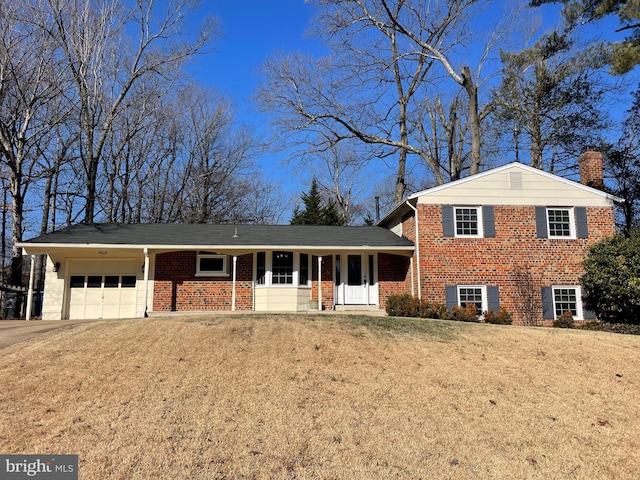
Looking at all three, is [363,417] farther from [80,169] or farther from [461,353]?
[80,169]

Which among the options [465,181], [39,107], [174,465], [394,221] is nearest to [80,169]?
[39,107]

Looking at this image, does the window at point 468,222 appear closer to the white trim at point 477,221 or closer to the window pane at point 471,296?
the white trim at point 477,221

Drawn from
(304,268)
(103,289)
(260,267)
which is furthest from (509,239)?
(103,289)

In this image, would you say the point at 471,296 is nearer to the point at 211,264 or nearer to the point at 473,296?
the point at 473,296

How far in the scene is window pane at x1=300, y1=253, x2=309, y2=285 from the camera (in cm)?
1533

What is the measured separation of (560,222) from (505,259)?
2.45m

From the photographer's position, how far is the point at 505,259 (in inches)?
573

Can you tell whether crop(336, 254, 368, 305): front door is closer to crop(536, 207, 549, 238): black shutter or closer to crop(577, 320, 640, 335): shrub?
crop(536, 207, 549, 238): black shutter

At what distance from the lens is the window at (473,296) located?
14.4 meters

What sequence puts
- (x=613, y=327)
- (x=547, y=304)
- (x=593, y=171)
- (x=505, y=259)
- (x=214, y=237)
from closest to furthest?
(x=613, y=327)
(x=547, y=304)
(x=505, y=259)
(x=214, y=237)
(x=593, y=171)

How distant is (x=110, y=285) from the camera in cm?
1512

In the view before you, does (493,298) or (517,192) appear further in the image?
(517,192)

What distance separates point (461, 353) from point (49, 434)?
6831 millimetres

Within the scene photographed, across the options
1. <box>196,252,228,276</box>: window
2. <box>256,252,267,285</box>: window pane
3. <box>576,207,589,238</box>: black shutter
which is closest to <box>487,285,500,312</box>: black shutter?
<box>576,207,589,238</box>: black shutter
